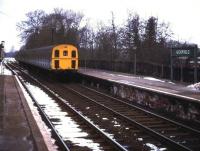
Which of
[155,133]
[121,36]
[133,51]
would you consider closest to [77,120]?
[155,133]

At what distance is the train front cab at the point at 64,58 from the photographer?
110ft

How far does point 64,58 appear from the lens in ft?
111

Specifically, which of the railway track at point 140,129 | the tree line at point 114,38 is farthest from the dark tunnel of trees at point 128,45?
the railway track at point 140,129

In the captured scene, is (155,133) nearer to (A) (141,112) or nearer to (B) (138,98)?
(A) (141,112)

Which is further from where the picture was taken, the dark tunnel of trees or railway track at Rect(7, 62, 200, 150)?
the dark tunnel of trees

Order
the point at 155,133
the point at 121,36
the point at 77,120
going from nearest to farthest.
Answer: the point at 155,133 < the point at 77,120 < the point at 121,36

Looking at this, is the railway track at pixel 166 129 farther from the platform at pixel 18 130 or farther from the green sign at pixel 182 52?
the green sign at pixel 182 52

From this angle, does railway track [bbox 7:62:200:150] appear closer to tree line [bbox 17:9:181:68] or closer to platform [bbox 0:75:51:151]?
platform [bbox 0:75:51:151]

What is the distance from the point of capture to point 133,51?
42.1 meters

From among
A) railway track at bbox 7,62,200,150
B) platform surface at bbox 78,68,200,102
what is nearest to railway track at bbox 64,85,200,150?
railway track at bbox 7,62,200,150

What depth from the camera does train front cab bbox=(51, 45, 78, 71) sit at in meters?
33.5

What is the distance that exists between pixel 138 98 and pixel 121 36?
25851 mm

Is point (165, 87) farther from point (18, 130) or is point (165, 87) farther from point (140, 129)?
point (18, 130)

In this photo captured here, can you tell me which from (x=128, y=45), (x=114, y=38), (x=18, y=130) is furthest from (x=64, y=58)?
(x=18, y=130)
